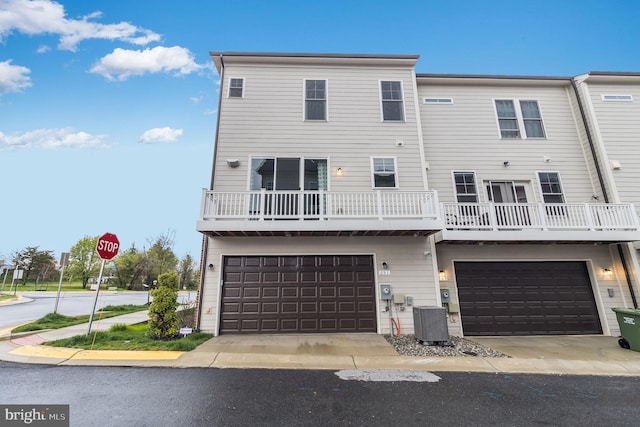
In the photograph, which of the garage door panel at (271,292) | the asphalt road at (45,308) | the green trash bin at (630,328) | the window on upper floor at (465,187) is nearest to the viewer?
the green trash bin at (630,328)

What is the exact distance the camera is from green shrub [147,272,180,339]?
6.71 meters

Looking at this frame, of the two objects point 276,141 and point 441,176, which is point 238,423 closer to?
point 276,141

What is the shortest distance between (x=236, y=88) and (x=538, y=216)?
11.1 m

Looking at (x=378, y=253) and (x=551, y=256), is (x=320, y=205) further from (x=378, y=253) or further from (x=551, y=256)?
(x=551, y=256)

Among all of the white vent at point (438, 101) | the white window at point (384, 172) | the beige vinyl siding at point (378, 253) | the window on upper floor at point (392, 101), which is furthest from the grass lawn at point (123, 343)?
the white vent at point (438, 101)

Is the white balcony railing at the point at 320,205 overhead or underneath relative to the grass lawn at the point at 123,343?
overhead

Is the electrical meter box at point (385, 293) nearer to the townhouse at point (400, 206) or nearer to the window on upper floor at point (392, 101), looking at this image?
the townhouse at point (400, 206)

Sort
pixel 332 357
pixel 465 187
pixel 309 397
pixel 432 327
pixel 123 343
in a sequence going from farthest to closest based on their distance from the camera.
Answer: pixel 465 187 → pixel 432 327 → pixel 123 343 → pixel 332 357 → pixel 309 397

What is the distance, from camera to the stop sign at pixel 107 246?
6.47 metres

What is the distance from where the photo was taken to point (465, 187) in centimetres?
916

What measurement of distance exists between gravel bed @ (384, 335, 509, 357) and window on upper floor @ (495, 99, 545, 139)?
7.76 meters

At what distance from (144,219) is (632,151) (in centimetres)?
12101

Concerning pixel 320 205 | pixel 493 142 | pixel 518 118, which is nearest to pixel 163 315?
pixel 320 205

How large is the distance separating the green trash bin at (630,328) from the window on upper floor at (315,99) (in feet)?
33.8
